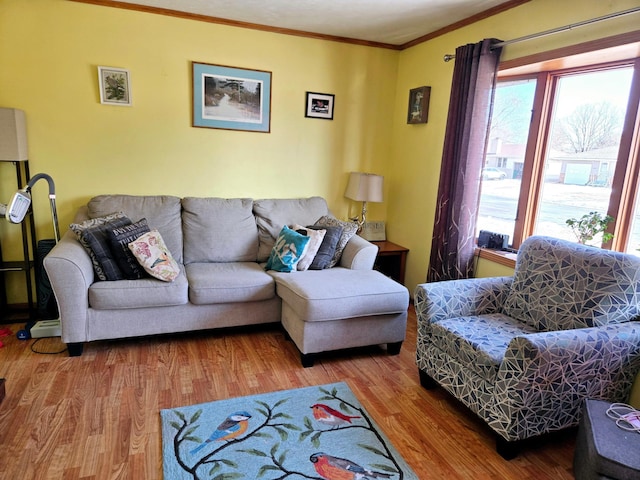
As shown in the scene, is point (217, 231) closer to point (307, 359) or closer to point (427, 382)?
point (307, 359)

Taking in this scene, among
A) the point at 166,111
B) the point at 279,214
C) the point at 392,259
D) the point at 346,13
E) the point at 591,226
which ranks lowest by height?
the point at 392,259

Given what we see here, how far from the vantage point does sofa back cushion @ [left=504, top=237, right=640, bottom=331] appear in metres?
1.99

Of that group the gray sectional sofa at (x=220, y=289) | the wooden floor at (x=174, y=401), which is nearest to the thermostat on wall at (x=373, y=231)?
the gray sectional sofa at (x=220, y=289)

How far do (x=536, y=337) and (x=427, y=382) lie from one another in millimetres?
863

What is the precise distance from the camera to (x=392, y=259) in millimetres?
4023

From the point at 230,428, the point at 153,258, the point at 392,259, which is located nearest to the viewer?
the point at 230,428

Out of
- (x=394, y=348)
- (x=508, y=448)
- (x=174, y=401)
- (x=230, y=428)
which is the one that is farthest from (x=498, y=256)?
(x=174, y=401)

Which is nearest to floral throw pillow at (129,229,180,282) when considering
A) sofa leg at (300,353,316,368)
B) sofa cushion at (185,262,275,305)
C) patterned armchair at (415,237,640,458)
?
sofa cushion at (185,262,275,305)

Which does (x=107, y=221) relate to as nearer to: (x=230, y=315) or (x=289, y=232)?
(x=230, y=315)

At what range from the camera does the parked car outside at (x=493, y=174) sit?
3164 millimetres

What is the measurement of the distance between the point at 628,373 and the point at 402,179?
2437 millimetres

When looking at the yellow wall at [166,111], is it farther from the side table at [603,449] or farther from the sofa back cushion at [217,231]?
the side table at [603,449]

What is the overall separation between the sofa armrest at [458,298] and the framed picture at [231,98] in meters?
2.11

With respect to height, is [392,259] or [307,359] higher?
[392,259]
